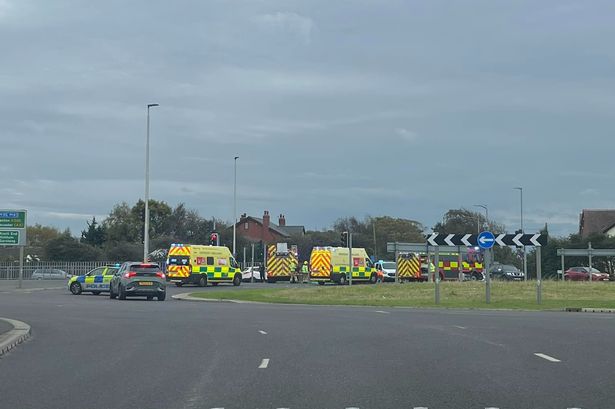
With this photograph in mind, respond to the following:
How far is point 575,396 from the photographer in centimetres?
978

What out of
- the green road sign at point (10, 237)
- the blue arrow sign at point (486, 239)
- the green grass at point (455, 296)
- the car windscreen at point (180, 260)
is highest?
the green road sign at point (10, 237)

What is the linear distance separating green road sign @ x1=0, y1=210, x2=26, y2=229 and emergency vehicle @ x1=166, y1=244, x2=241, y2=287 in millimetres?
8779

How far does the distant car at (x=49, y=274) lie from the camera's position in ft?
236

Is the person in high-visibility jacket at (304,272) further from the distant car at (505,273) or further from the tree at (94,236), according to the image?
the tree at (94,236)

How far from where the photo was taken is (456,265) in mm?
60188

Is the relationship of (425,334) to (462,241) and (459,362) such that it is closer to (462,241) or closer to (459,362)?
(459,362)

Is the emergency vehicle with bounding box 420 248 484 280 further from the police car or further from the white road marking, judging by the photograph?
the white road marking

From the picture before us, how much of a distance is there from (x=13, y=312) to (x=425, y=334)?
13145 millimetres

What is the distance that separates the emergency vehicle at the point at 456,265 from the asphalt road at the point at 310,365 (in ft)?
123

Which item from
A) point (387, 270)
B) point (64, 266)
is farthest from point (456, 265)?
point (64, 266)

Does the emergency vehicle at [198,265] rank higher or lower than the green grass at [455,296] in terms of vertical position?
higher

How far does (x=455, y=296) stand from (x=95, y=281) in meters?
17.1

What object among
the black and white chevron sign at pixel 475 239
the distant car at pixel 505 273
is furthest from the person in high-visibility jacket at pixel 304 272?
the black and white chevron sign at pixel 475 239

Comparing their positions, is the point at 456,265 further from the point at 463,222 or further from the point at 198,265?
the point at 463,222
